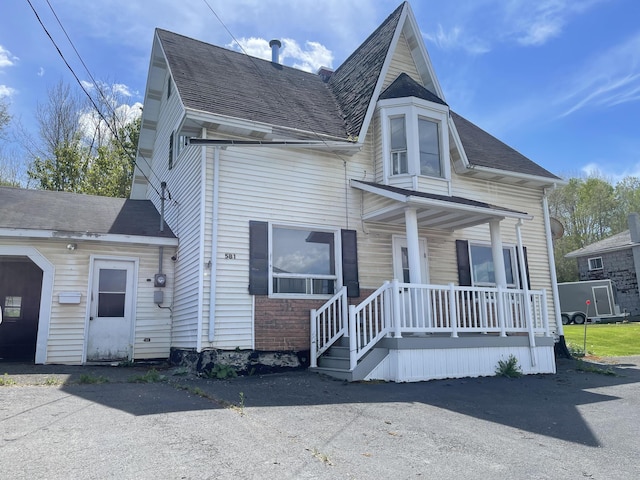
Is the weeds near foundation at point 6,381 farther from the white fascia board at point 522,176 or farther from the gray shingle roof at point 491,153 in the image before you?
the gray shingle roof at point 491,153

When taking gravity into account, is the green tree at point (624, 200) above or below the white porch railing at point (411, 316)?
above

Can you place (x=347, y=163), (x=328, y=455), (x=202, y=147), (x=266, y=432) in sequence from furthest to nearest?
(x=347, y=163), (x=202, y=147), (x=266, y=432), (x=328, y=455)

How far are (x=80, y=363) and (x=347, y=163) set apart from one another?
6961 millimetres

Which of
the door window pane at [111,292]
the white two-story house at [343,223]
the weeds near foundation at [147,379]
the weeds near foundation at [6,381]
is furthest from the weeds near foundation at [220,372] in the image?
the door window pane at [111,292]

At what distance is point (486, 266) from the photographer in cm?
1248

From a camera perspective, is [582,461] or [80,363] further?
[80,363]

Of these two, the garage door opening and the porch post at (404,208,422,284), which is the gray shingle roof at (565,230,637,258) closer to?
the porch post at (404,208,422,284)

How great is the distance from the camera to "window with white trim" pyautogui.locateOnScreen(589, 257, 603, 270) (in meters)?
32.3

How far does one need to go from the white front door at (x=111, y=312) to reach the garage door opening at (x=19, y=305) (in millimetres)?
4433

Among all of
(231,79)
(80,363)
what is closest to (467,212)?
(231,79)

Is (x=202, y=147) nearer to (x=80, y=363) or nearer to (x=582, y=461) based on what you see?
(x=80, y=363)

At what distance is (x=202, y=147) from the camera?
9.18m

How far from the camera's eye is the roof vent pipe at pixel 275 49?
1441 centimetres

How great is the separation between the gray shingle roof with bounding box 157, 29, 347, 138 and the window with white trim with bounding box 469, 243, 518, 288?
4.64 meters
